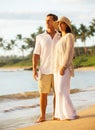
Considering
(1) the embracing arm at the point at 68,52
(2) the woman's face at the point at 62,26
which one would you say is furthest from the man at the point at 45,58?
(1) the embracing arm at the point at 68,52

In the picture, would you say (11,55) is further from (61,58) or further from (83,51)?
(61,58)

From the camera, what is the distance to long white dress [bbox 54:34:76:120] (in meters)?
6.51

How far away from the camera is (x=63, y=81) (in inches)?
257

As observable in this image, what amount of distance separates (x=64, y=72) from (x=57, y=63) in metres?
0.17

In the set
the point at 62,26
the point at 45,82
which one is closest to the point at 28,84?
the point at 45,82

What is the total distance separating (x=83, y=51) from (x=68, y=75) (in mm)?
93948

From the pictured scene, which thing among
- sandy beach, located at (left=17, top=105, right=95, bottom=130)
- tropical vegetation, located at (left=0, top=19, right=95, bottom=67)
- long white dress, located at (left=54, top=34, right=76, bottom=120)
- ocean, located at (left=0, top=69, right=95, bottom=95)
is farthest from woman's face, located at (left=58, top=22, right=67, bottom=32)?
tropical vegetation, located at (left=0, top=19, right=95, bottom=67)

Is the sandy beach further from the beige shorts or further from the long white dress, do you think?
the beige shorts

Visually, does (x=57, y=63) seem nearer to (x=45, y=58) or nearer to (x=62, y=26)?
(x=45, y=58)

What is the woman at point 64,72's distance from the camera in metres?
6.49

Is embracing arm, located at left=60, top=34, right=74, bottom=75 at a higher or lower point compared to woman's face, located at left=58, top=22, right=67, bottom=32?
lower

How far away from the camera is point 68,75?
6.57 m

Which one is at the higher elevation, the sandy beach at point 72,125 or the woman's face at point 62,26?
the woman's face at point 62,26

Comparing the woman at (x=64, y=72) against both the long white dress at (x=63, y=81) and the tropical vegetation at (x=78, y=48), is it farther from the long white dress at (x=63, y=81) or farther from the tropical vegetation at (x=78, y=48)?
the tropical vegetation at (x=78, y=48)
